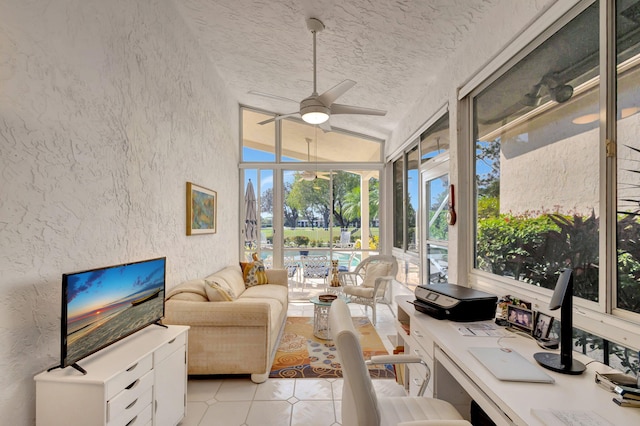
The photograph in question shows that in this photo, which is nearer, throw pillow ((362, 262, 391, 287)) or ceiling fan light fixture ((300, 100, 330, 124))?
ceiling fan light fixture ((300, 100, 330, 124))

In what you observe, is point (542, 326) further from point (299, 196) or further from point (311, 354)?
point (299, 196)

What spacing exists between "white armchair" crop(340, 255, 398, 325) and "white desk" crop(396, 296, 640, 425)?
2.43 metres

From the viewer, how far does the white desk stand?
932 millimetres

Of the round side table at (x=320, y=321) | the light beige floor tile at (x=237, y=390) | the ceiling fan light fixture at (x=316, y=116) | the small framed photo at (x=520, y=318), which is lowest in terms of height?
the light beige floor tile at (x=237, y=390)

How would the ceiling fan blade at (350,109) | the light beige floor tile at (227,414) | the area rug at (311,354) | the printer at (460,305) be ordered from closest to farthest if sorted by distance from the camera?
1. the printer at (460,305)
2. the light beige floor tile at (227,414)
3. the area rug at (311,354)
4. the ceiling fan blade at (350,109)

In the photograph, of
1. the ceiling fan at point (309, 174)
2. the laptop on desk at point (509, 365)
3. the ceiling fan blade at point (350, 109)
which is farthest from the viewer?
the ceiling fan at point (309, 174)

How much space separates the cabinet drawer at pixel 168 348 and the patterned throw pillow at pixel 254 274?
2288 mm

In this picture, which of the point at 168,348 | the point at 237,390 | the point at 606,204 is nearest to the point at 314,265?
the point at 237,390

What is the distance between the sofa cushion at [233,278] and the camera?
3.61 m

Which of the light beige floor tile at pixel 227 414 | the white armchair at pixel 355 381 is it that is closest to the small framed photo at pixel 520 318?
the white armchair at pixel 355 381

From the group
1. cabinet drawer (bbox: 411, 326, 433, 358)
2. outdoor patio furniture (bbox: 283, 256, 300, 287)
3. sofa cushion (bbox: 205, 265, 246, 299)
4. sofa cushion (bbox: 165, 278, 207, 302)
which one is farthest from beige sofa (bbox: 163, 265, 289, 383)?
outdoor patio furniture (bbox: 283, 256, 300, 287)

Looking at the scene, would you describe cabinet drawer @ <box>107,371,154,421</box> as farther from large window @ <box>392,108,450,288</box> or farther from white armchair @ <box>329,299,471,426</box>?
large window @ <box>392,108,450,288</box>

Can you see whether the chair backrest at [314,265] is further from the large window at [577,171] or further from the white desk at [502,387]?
the white desk at [502,387]

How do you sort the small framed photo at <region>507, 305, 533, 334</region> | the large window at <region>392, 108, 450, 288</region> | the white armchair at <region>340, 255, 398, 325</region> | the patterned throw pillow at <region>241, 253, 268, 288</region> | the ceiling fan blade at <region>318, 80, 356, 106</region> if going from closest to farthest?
1. the small framed photo at <region>507, 305, 533, 334</region>
2. the ceiling fan blade at <region>318, 80, 356, 106</region>
3. the large window at <region>392, 108, 450, 288</region>
4. the white armchair at <region>340, 255, 398, 325</region>
5. the patterned throw pillow at <region>241, 253, 268, 288</region>
